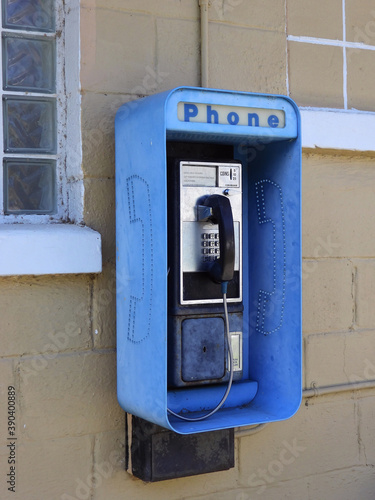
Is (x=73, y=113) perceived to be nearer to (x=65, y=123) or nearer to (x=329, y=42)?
(x=65, y=123)

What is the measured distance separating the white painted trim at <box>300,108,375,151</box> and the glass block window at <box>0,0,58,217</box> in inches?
37.3

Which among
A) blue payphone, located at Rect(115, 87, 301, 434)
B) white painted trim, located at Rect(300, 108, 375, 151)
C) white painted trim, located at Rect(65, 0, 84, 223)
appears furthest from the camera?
white painted trim, located at Rect(300, 108, 375, 151)

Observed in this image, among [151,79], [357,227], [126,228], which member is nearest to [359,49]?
[357,227]

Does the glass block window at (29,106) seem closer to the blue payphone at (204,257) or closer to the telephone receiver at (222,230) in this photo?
the blue payphone at (204,257)

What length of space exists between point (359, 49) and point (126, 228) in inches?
53.8

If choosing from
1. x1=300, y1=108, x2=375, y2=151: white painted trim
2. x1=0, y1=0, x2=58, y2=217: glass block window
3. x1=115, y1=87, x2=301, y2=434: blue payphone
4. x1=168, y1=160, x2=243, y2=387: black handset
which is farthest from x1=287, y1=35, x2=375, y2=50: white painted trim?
x1=0, y1=0, x2=58, y2=217: glass block window

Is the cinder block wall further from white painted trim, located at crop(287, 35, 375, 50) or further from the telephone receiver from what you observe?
the telephone receiver

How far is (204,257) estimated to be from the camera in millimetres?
2193

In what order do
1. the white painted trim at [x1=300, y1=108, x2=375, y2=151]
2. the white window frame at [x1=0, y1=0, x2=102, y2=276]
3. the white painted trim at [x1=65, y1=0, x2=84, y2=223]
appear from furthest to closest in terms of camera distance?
the white painted trim at [x1=300, y1=108, x2=375, y2=151] < the white painted trim at [x1=65, y1=0, x2=84, y2=223] < the white window frame at [x1=0, y1=0, x2=102, y2=276]

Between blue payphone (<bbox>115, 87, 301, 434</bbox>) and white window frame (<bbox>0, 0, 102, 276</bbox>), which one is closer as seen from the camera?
blue payphone (<bbox>115, 87, 301, 434</bbox>)

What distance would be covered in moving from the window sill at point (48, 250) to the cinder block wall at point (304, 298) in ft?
0.26

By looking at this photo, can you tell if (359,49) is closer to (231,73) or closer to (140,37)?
(231,73)

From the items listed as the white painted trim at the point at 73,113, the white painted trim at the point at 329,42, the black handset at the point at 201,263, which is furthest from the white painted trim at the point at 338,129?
the white painted trim at the point at 73,113

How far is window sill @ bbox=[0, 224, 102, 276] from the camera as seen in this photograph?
7.10 feet
